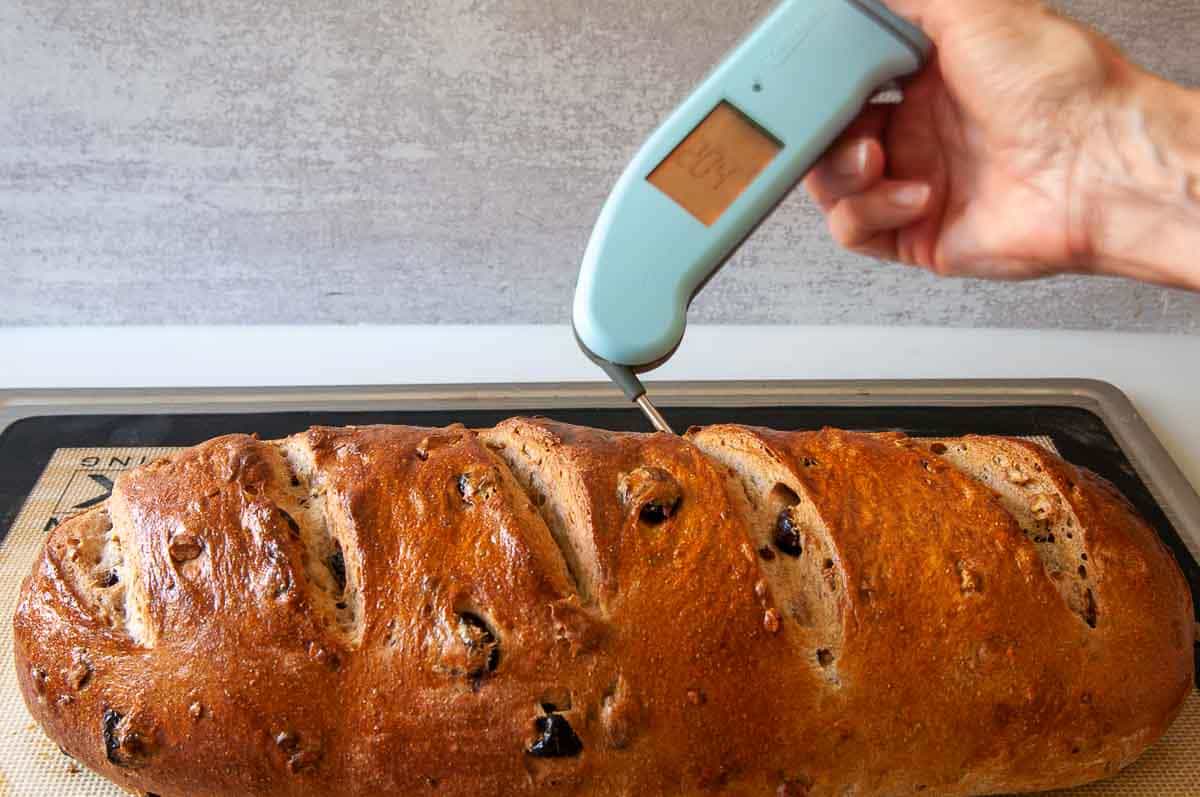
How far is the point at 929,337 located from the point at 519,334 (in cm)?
87

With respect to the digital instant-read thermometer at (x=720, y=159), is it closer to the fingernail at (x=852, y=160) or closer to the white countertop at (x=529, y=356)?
the fingernail at (x=852, y=160)

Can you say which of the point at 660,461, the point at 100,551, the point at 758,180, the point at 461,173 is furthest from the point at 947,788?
the point at 461,173

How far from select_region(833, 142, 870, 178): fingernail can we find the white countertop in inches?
26.9

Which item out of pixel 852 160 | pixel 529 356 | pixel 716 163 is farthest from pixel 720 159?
pixel 529 356

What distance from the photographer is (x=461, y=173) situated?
1.91m

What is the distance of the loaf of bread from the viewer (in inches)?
42.4

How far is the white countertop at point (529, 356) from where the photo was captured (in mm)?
1936

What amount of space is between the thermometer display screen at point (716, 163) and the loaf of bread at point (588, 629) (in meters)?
0.32

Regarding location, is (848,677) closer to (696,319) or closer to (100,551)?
(100,551)

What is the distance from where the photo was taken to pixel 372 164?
189 centimetres

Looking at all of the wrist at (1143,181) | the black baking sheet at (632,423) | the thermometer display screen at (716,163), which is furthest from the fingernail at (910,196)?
the black baking sheet at (632,423)

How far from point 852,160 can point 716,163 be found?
238 mm

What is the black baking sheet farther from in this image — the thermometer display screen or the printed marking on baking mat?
the thermometer display screen

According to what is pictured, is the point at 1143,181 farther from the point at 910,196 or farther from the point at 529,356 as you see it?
the point at 529,356
